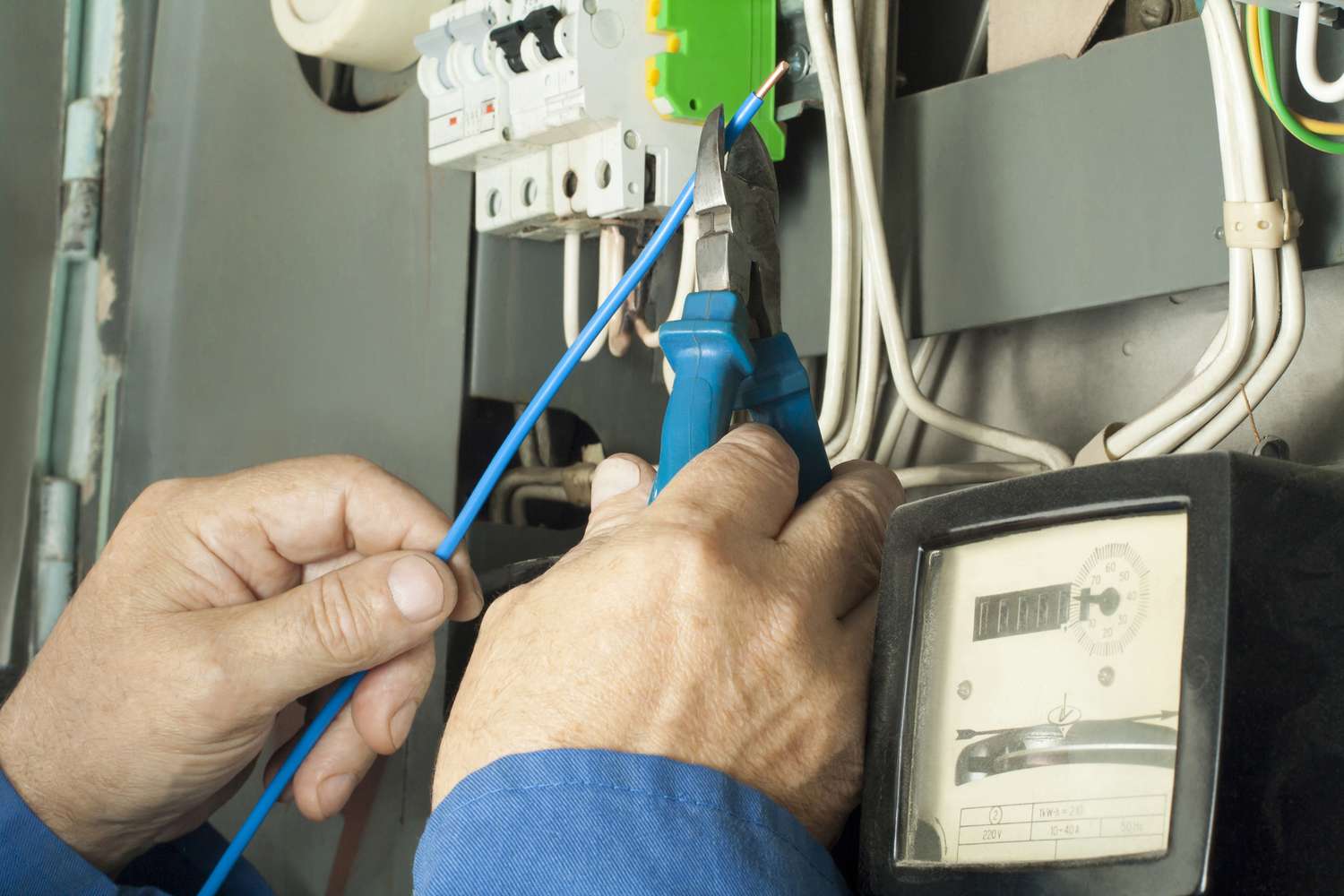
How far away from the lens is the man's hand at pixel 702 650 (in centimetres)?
54

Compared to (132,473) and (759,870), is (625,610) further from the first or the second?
(132,473)

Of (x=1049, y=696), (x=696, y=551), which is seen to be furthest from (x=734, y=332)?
(x=1049, y=696)

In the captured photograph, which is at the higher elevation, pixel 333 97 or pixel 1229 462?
pixel 333 97

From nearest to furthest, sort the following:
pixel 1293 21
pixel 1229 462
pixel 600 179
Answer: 1. pixel 1229 462
2. pixel 1293 21
3. pixel 600 179

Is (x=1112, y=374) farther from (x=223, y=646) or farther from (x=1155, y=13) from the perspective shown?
(x=223, y=646)

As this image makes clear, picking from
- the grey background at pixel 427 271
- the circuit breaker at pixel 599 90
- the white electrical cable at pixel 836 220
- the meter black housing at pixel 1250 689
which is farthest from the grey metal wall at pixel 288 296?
the meter black housing at pixel 1250 689

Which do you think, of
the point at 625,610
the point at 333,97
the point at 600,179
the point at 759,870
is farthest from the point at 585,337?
the point at 333,97

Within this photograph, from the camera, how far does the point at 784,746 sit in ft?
1.85

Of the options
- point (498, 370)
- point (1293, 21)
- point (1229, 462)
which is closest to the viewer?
point (1229, 462)

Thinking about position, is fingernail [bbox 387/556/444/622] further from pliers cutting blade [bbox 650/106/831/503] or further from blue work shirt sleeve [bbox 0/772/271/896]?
blue work shirt sleeve [bbox 0/772/271/896]

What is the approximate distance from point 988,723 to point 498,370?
2.00 ft

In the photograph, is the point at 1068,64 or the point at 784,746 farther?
the point at 1068,64

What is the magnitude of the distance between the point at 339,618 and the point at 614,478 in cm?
20

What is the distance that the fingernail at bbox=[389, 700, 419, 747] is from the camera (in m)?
0.90
